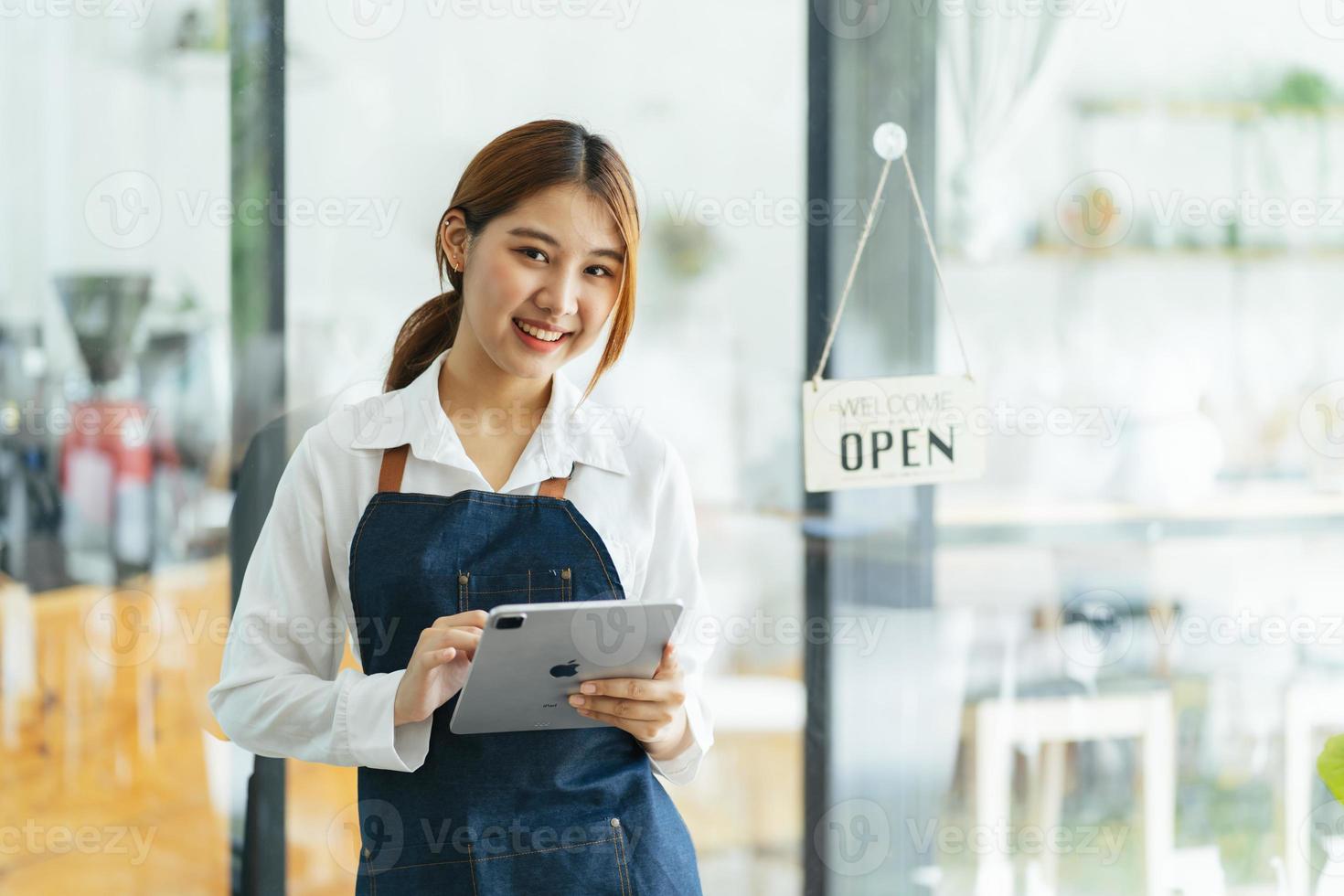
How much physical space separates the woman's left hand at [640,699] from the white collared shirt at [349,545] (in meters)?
0.06

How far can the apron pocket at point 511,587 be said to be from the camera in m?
1.23

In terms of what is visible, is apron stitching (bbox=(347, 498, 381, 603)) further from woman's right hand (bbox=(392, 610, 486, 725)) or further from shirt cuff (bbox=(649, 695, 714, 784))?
shirt cuff (bbox=(649, 695, 714, 784))

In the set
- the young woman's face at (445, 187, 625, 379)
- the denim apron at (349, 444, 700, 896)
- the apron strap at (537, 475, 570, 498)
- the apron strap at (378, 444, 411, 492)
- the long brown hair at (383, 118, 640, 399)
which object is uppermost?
the long brown hair at (383, 118, 640, 399)

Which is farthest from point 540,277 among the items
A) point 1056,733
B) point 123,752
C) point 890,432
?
point 1056,733

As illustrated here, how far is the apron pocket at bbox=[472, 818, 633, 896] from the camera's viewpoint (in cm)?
121

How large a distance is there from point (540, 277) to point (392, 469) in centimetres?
26

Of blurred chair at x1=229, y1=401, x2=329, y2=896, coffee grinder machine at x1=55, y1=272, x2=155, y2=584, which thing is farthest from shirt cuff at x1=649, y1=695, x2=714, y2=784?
coffee grinder machine at x1=55, y1=272, x2=155, y2=584

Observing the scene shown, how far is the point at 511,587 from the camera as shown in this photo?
49.2 inches

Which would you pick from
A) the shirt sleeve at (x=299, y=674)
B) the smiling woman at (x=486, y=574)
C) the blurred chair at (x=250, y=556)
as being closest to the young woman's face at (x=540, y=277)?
the smiling woman at (x=486, y=574)

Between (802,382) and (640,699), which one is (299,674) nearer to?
(640,699)

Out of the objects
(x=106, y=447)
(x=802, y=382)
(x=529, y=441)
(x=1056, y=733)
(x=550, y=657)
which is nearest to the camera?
(x=550, y=657)

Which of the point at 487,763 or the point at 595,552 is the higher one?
the point at 595,552

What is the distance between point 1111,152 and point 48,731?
1911 mm

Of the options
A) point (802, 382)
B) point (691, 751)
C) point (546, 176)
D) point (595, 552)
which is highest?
point (546, 176)
